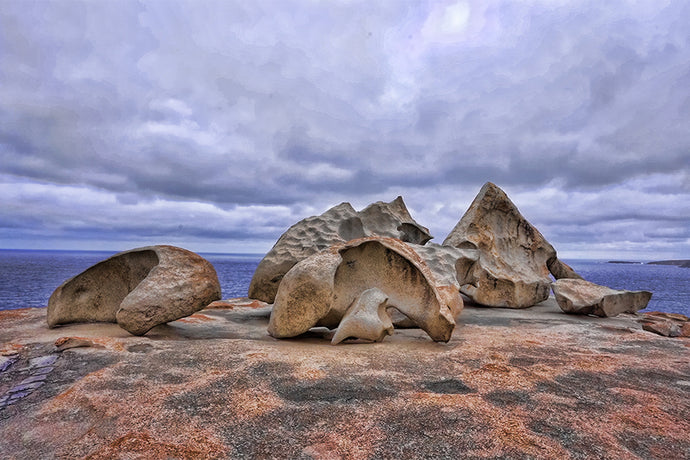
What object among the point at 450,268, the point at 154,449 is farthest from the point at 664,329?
the point at 154,449

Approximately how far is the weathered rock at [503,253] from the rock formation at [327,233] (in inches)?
56.9

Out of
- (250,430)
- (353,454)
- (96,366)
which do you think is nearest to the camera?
(353,454)

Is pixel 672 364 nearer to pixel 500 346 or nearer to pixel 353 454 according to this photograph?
pixel 500 346

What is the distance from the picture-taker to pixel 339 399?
11.0 feet

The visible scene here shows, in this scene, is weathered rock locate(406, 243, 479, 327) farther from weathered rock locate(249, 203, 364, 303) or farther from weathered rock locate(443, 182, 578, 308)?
weathered rock locate(249, 203, 364, 303)

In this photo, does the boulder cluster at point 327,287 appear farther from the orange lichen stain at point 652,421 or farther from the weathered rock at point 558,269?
the weathered rock at point 558,269

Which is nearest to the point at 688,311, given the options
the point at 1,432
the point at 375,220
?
the point at 375,220

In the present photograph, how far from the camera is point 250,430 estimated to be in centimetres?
277

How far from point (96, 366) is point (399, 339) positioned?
3981mm

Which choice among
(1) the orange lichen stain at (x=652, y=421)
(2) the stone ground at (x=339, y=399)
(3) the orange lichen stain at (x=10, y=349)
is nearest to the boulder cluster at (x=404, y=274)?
(2) the stone ground at (x=339, y=399)

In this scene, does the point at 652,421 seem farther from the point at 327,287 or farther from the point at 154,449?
the point at 327,287

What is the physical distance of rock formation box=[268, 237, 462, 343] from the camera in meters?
5.73

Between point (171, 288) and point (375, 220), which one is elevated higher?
point (375, 220)

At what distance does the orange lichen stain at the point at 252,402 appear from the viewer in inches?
119
